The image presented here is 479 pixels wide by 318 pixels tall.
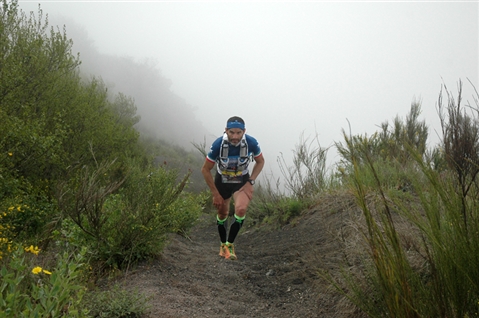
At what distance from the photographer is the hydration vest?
569 cm

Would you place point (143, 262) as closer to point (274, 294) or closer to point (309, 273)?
point (274, 294)

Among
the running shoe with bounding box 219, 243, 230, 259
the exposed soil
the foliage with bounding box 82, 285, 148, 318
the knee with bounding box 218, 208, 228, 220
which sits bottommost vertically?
the foliage with bounding box 82, 285, 148, 318

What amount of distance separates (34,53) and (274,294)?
7996 millimetres

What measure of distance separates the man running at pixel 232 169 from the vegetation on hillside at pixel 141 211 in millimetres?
600

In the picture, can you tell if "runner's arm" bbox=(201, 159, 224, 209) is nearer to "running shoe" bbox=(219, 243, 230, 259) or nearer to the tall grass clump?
"running shoe" bbox=(219, 243, 230, 259)

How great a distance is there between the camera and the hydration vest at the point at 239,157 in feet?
18.7

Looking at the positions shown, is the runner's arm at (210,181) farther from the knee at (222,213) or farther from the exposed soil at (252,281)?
the exposed soil at (252,281)

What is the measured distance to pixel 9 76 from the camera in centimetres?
793

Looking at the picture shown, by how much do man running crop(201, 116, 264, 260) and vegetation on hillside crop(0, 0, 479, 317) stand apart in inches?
23.6

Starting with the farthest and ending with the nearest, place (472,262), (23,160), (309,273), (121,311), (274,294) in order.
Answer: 1. (23,160)
2. (309,273)
3. (274,294)
4. (121,311)
5. (472,262)

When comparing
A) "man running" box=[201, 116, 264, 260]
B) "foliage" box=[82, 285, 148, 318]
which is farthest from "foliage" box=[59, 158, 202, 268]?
"foliage" box=[82, 285, 148, 318]

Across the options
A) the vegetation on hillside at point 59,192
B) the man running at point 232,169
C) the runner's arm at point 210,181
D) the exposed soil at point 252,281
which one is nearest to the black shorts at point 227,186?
the man running at point 232,169

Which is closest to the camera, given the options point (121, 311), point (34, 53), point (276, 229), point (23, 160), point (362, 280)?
point (121, 311)

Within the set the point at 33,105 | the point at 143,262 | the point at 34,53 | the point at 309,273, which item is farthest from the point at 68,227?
the point at 34,53
